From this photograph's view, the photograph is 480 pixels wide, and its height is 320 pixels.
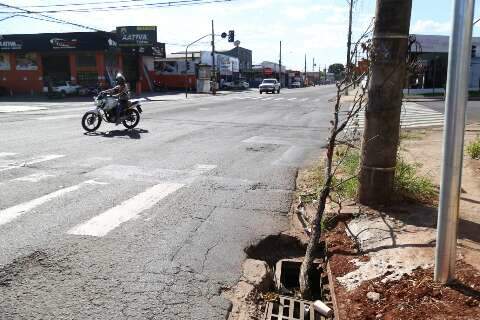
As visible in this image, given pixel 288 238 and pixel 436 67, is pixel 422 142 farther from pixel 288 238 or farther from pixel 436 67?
pixel 436 67

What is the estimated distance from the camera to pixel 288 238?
18.2 ft

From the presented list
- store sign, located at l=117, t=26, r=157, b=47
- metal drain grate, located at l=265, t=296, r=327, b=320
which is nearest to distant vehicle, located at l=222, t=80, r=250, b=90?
store sign, located at l=117, t=26, r=157, b=47

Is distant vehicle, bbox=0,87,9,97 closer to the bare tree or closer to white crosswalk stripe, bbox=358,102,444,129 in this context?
white crosswalk stripe, bbox=358,102,444,129

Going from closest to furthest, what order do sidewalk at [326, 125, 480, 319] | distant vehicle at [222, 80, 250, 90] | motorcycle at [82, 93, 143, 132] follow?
sidewalk at [326, 125, 480, 319]
motorcycle at [82, 93, 143, 132]
distant vehicle at [222, 80, 250, 90]

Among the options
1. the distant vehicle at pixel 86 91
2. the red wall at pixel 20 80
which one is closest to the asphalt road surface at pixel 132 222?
the distant vehicle at pixel 86 91

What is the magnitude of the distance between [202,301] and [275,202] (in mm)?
3248

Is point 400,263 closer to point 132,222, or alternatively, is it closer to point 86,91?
point 132,222

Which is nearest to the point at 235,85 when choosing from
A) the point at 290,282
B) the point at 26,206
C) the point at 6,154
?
the point at 6,154

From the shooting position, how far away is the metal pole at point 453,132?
128 inches

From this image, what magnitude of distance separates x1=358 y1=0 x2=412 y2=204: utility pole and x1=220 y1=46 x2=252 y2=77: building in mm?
98107

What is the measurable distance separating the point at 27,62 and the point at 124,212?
49820mm

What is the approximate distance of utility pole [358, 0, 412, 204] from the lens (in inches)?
209

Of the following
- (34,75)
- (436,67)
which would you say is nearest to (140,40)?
(34,75)

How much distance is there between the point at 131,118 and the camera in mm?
15734
